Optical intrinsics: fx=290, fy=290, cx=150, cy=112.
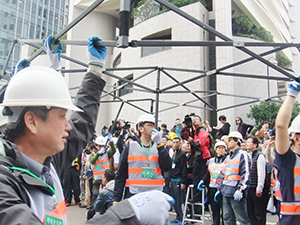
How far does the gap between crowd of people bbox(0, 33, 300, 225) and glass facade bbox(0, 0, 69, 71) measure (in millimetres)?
43811

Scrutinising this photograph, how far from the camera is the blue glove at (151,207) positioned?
85cm

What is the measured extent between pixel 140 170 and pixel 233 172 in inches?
89.1

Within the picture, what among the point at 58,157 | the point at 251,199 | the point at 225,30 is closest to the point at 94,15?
the point at 225,30

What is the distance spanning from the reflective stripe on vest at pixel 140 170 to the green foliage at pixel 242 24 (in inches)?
907

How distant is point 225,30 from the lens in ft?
69.3

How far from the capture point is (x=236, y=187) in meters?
5.59

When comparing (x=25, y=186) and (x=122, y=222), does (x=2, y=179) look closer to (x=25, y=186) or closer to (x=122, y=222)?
(x=25, y=186)

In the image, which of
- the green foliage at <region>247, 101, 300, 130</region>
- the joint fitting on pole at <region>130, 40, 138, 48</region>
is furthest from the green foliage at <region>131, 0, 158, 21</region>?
the joint fitting on pole at <region>130, 40, 138, 48</region>

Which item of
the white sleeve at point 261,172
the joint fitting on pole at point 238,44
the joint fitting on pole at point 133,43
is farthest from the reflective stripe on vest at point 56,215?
the white sleeve at point 261,172

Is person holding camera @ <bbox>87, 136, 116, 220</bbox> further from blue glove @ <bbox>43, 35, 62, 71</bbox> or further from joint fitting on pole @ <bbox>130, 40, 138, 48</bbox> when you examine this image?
joint fitting on pole @ <bbox>130, 40, 138, 48</bbox>

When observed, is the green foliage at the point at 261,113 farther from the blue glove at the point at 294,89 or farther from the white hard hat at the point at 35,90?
the white hard hat at the point at 35,90

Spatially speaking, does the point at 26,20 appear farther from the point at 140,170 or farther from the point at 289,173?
the point at 289,173

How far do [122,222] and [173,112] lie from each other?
2043 cm

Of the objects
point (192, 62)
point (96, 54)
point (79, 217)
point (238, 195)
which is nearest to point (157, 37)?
point (192, 62)
